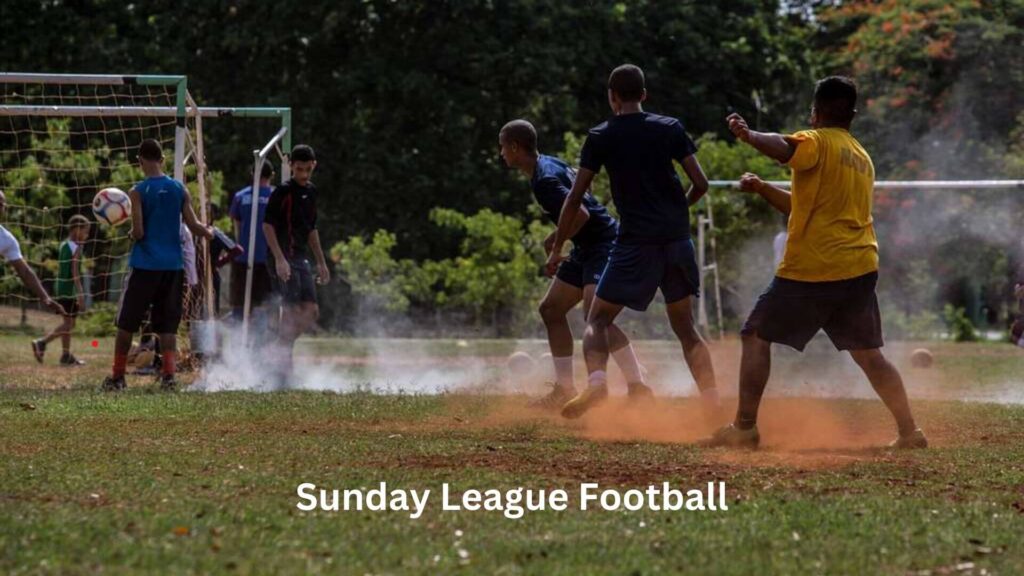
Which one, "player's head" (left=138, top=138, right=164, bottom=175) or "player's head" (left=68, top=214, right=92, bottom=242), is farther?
"player's head" (left=68, top=214, right=92, bottom=242)

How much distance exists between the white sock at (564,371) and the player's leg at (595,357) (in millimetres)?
1376

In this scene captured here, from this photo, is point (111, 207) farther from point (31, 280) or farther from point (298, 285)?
point (298, 285)

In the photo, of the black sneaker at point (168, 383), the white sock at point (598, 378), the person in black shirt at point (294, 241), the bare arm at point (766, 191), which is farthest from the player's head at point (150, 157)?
the bare arm at point (766, 191)

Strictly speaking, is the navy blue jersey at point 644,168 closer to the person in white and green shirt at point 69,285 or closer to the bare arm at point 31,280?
the bare arm at point 31,280

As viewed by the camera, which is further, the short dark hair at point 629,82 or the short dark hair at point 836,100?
the short dark hair at point 629,82

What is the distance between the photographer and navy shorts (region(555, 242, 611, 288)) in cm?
1055

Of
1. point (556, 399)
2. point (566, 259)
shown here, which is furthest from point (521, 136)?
point (556, 399)

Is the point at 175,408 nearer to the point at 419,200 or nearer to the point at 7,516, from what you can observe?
the point at 7,516

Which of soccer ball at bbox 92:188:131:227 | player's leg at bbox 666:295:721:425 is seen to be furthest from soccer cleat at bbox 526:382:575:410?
soccer ball at bbox 92:188:131:227

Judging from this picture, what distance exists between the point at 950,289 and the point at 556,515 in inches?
1228

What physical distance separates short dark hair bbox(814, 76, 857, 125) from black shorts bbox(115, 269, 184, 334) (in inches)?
240

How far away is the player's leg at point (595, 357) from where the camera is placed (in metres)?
9.09

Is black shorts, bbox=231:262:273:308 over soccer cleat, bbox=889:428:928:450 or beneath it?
beneath

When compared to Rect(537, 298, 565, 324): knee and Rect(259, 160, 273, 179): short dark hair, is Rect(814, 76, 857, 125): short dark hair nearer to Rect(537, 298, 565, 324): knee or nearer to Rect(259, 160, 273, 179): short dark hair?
Rect(537, 298, 565, 324): knee
